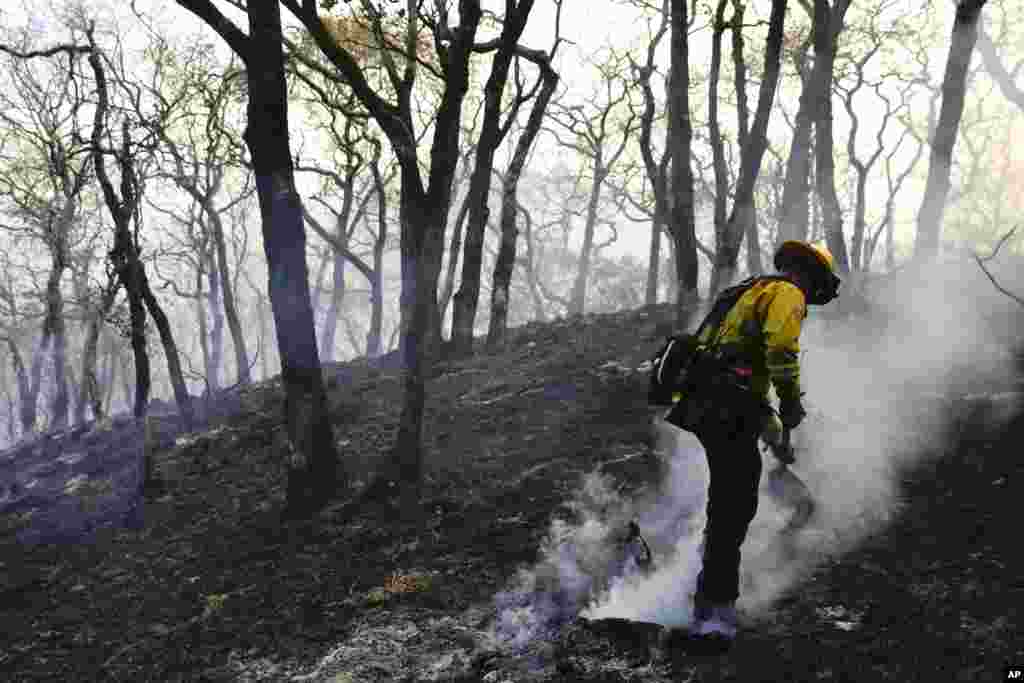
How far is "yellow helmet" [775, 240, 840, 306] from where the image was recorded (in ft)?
13.6

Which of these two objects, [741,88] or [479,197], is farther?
[741,88]

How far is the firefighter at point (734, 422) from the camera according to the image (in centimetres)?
395

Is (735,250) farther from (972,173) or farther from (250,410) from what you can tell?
(972,173)

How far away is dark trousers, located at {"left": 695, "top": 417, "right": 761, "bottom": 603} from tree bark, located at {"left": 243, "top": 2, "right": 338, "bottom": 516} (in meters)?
4.18

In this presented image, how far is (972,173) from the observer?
29.3m

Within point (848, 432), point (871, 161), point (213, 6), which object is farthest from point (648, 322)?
point (871, 161)

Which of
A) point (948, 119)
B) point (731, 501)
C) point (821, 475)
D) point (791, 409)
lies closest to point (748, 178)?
point (948, 119)

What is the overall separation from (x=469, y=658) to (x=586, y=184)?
31.2 meters

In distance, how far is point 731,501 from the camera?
3988 millimetres

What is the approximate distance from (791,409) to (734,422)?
1.11ft

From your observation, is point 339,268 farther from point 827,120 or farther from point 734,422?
point 734,422

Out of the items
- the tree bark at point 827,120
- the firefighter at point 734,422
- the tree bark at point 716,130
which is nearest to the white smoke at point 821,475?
the firefighter at point 734,422

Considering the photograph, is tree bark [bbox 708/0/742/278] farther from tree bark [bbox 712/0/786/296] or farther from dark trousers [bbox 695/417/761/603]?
dark trousers [bbox 695/417/761/603]

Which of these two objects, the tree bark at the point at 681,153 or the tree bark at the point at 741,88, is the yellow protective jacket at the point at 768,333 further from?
the tree bark at the point at 741,88
